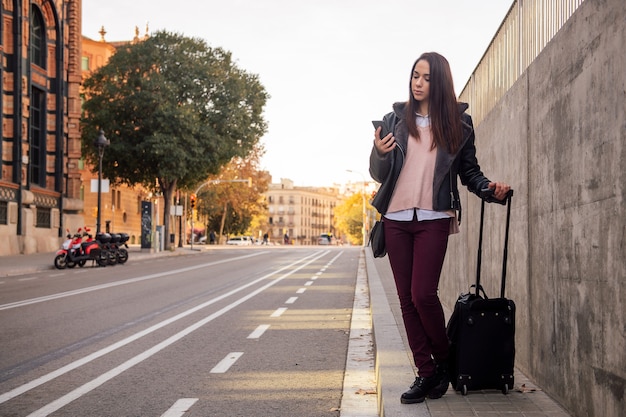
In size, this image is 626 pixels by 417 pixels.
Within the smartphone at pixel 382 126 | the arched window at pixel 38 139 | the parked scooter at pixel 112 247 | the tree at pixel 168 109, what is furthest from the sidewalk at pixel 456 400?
the arched window at pixel 38 139

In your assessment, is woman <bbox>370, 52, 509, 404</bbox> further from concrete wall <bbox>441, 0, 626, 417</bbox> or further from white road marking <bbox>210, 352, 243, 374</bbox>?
white road marking <bbox>210, 352, 243, 374</bbox>

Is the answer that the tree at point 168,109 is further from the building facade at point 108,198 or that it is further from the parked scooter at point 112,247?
the building facade at point 108,198

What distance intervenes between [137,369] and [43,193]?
34.9m

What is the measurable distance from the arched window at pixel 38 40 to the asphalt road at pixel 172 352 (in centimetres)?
2713

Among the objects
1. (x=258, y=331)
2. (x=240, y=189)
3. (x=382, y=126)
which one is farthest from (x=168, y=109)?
(x=382, y=126)

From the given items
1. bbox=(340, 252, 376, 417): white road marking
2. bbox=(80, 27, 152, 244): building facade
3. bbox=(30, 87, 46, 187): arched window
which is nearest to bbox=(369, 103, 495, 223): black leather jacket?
bbox=(340, 252, 376, 417): white road marking

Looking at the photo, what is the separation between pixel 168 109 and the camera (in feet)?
136

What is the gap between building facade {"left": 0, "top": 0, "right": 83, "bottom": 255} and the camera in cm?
3609

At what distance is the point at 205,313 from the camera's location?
11953mm

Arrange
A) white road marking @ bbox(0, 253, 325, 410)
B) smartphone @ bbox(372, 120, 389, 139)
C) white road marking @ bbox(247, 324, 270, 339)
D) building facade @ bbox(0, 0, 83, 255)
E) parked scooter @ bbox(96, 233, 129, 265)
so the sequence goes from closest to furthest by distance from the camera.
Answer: smartphone @ bbox(372, 120, 389, 139) < white road marking @ bbox(0, 253, 325, 410) < white road marking @ bbox(247, 324, 270, 339) < parked scooter @ bbox(96, 233, 129, 265) < building facade @ bbox(0, 0, 83, 255)

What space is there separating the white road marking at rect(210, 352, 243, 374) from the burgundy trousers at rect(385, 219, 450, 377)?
266cm

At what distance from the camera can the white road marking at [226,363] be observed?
706 cm

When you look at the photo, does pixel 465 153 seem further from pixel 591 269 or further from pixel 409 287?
pixel 591 269

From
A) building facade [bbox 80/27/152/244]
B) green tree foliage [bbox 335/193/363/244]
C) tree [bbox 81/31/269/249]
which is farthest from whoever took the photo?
green tree foliage [bbox 335/193/363/244]
